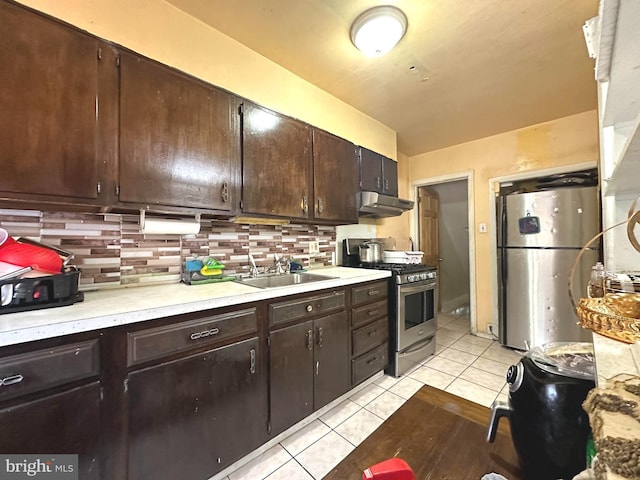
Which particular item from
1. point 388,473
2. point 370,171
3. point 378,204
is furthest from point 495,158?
point 388,473

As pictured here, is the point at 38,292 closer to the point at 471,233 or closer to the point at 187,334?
the point at 187,334

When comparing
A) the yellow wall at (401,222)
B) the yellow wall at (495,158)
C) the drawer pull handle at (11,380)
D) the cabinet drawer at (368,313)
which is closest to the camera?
the drawer pull handle at (11,380)

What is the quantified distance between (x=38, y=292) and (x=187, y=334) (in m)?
0.55

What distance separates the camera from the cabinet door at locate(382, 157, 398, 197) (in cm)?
279

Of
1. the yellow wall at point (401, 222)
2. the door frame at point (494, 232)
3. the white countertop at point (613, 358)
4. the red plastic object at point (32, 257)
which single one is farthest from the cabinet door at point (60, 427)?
the door frame at point (494, 232)

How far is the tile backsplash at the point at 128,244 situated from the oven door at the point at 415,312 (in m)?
1.20

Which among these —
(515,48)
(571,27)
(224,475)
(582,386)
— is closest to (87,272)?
(224,475)

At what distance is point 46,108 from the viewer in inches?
42.5

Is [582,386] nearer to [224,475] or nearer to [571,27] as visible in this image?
[224,475]

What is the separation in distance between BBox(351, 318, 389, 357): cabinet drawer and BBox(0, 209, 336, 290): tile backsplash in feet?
2.94

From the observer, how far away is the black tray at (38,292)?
95cm

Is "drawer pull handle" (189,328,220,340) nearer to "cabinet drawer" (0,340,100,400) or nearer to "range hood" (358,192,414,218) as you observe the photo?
"cabinet drawer" (0,340,100,400)

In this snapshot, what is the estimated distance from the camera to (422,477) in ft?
1.64

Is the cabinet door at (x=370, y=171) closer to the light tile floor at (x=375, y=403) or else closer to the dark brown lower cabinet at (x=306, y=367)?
the dark brown lower cabinet at (x=306, y=367)
